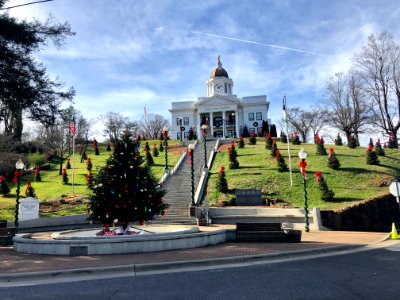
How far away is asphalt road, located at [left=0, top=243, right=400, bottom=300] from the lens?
21.6 ft

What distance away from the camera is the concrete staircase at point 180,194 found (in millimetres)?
22531

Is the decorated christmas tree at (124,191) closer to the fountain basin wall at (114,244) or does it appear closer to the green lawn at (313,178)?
the fountain basin wall at (114,244)

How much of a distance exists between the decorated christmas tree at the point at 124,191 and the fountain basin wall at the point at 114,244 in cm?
143

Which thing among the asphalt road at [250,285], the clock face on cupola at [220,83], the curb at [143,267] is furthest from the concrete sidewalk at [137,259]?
the clock face on cupola at [220,83]

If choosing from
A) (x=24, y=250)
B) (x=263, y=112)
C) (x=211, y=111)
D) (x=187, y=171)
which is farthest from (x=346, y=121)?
(x=24, y=250)

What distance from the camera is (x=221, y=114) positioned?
78.6 m

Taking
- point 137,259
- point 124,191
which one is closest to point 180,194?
point 124,191

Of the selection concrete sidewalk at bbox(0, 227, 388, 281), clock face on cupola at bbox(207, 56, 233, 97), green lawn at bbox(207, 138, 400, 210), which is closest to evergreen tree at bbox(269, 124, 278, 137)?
clock face on cupola at bbox(207, 56, 233, 97)

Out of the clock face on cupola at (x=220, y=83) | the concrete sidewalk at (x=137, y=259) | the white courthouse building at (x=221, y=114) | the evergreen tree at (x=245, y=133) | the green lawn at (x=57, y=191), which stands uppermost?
the clock face on cupola at (x=220, y=83)

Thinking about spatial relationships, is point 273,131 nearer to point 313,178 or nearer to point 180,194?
point 313,178

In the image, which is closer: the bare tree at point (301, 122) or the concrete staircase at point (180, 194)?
the concrete staircase at point (180, 194)

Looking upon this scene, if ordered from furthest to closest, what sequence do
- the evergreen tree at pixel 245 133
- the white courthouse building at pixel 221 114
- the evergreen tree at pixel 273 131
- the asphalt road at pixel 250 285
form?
the white courthouse building at pixel 221 114, the evergreen tree at pixel 273 131, the evergreen tree at pixel 245 133, the asphalt road at pixel 250 285

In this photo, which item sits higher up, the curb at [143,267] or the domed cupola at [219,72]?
the domed cupola at [219,72]

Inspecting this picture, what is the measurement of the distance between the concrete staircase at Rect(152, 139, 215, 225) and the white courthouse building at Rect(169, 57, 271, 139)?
118 feet
